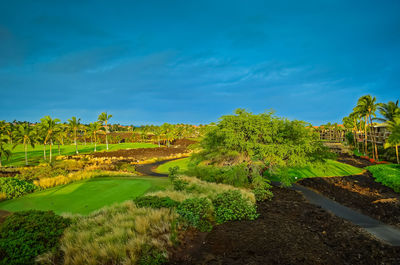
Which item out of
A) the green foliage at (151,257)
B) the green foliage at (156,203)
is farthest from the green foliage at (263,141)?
the green foliage at (151,257)

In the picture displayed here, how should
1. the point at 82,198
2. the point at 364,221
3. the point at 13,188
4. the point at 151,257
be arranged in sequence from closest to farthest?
the point at 151,257 < the point at 364,221 < the point at 82,198 < the point at 13,188

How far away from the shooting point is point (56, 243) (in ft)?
23.4

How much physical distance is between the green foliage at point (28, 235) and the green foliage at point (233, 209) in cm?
666

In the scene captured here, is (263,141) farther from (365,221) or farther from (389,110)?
(389,110)

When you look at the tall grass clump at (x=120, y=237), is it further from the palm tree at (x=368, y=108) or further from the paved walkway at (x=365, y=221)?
the palm tree at (x=368, y=108)

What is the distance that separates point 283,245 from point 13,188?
2113cm

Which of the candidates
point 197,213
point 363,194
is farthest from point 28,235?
point 363,194

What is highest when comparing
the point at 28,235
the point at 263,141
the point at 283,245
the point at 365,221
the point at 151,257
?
the point at 263,141

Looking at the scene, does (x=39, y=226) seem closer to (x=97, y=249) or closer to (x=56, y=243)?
(x=56, y=243)

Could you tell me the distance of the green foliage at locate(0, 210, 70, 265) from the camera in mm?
6230

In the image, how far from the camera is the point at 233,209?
10.2 m

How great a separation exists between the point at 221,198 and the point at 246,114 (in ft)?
27.9

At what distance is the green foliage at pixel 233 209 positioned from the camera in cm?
984

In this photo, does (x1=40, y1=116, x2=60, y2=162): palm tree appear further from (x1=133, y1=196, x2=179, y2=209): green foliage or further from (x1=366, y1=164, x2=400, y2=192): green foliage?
(x1=366, y1=164, x2=400, y2=192): green foliage
